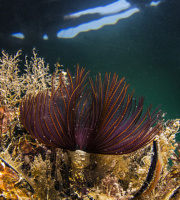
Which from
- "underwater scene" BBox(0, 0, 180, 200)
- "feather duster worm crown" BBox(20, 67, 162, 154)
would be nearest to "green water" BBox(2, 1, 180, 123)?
"underwater scene" BBox(0, 0, 180, 200)

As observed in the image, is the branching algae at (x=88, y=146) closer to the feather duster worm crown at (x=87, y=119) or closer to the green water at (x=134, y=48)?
the feather duster worm crown at (x=87, y=119)

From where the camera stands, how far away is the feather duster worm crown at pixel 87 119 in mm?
1807

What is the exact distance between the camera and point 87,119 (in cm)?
187

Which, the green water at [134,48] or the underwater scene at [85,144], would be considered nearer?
the underwater scene at [85,144]

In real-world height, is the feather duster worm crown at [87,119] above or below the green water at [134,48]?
below

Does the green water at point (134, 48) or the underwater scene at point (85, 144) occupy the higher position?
the green water at point (134, 48)

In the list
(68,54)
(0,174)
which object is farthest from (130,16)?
(0,174)

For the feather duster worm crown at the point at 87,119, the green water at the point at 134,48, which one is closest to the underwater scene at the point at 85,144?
the feather duster worm crown at the point at 87,119

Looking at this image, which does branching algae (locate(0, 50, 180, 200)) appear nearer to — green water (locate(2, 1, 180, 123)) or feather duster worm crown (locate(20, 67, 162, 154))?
feather duster worm crown (locate(20, 67, 162, 154))

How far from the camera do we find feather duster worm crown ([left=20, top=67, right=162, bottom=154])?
5.93ft

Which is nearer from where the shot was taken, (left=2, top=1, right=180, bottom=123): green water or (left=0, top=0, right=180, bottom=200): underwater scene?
(left=0, top=0, right=180, bottom=200): underwater scene

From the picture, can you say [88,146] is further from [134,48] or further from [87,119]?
[134,48]

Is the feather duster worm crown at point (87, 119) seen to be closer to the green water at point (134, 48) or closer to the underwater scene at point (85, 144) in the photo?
the underwater scene at point (85, 144)

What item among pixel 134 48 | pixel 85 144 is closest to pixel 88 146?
pixel 85 144
